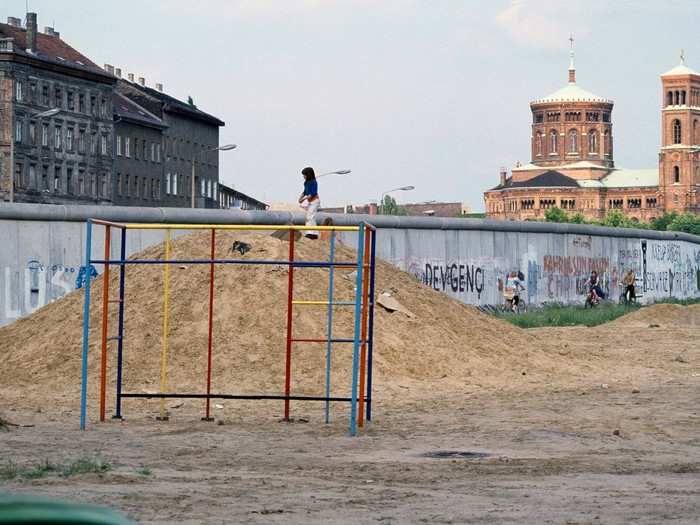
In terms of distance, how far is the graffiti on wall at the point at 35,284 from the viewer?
30875mm

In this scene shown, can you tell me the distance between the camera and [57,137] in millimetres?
98312

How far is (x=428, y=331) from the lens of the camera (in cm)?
2423

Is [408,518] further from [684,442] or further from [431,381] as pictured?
[431,381]

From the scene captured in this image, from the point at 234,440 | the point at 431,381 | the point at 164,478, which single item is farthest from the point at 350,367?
the point at 164,478

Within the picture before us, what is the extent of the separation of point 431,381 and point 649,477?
10.3 m

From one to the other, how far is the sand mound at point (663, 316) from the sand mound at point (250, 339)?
1585cm

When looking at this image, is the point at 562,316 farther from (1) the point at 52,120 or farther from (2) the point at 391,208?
(2) the point at 391,208

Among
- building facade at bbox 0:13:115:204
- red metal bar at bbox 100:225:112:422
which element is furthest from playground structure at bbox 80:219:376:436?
building facade at bbox 0:13:115:204

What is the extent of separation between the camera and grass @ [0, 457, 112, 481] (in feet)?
36.2

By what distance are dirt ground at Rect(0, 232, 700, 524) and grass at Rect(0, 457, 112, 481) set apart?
17 cm

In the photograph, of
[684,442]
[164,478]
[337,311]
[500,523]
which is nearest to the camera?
[500,523]

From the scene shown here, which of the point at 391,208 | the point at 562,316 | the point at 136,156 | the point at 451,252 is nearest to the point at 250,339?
the point at 451,252

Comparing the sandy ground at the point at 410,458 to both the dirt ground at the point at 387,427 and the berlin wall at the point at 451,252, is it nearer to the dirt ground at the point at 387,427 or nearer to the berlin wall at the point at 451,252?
the dirt ground at the point at 387,427

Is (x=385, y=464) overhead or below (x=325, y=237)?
below
